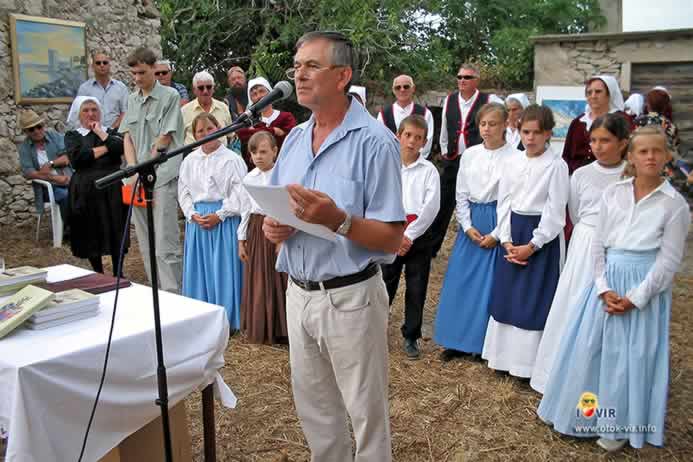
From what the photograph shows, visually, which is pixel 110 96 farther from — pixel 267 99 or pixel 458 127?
pixel 267 99

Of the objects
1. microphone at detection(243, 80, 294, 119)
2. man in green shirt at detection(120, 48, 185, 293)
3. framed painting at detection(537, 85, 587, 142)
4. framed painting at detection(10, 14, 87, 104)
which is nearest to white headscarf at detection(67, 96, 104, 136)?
man in green shirt at detection(120, 48, 185, 293)

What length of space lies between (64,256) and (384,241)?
6.08 m

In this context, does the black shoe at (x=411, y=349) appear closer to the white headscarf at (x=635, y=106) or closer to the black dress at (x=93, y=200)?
the black dress at (x=93, y=200)

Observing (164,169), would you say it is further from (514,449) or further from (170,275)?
(514,449)

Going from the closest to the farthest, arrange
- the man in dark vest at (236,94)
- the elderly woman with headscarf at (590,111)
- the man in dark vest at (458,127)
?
the elderly woman with headscarf at (590,111)
the man in dark vest at (458,127)
the man in dark vest at (236,94)

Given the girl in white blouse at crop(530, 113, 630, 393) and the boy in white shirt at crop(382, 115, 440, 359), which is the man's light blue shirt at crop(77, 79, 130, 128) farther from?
the girl in white blouse at crop(530, 113, 630, 393)

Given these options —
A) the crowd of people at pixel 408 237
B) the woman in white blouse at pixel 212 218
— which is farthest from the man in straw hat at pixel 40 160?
the woman in white blouse at pixel 212 218

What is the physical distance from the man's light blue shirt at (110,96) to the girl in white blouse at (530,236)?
4937 millimetres

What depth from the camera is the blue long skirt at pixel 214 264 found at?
15.3ft

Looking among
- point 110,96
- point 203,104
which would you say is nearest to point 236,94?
point 203,104

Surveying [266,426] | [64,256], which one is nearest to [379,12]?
[64,256]

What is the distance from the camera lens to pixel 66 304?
217 cm

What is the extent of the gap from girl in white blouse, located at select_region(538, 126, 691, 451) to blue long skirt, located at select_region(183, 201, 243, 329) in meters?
2.61

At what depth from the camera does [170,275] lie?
4910 mm
